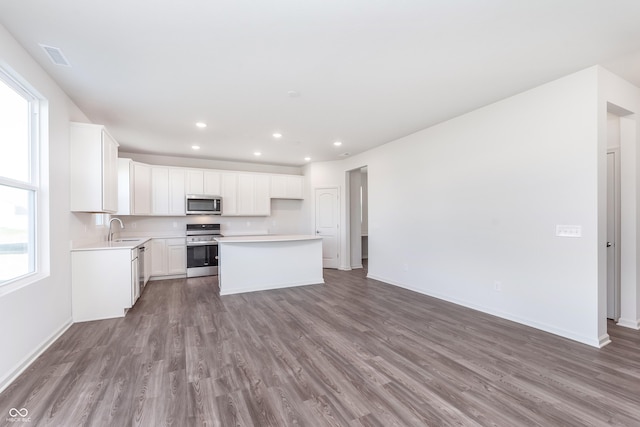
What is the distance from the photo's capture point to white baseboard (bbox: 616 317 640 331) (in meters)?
3.22

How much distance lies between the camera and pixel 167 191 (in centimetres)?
603

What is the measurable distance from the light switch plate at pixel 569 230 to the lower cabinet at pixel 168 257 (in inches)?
250

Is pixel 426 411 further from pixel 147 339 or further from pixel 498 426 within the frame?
pixel 147 339

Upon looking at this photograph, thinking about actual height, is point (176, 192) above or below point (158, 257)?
above

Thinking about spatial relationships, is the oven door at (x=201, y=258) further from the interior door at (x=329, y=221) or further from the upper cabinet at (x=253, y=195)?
the interior door at (x=329, y=221)

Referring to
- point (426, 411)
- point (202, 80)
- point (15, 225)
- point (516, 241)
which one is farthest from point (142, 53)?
point (516, 241)

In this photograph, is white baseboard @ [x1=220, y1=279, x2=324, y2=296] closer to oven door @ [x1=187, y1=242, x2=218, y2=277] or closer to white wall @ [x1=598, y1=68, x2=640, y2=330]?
oven door @ [x1=187, y1=242, x2=218, y2=277]

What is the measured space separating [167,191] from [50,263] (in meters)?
3.31

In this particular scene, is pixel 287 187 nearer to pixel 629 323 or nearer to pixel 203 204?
pixel 203 204

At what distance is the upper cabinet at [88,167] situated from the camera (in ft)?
11.3

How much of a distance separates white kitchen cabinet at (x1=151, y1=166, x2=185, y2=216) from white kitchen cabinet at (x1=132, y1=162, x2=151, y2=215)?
0.31 feet

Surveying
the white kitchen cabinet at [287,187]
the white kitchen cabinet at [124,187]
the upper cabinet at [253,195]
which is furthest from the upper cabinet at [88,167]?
the white kitchen cabinet at [287,187]

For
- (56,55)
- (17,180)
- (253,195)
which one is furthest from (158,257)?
(56,55)

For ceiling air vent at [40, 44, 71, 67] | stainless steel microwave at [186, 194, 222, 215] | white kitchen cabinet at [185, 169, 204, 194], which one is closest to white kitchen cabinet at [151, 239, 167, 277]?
stainless steel microwave at [186, 194, 222, 215]
